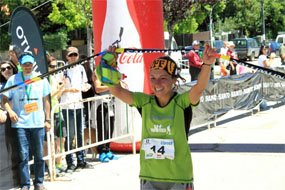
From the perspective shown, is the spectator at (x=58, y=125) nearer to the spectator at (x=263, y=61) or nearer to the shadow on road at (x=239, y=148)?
the shadow on road at (x=239, y=148)

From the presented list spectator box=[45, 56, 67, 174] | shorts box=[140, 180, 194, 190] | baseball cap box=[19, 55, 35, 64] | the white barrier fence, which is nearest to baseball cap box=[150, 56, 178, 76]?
shorts box=[140, 180, 194, 190]

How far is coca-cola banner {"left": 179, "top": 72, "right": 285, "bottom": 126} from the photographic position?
37.0ft

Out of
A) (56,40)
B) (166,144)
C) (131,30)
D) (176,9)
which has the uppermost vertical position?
(176,9)

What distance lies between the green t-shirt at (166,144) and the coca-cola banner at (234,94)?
644 cm

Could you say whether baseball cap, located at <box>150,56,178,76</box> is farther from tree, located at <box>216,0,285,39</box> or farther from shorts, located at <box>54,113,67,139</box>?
tree, located at <box>216,0,285,39</box>

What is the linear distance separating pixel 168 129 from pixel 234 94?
8.87m

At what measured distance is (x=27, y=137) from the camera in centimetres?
650

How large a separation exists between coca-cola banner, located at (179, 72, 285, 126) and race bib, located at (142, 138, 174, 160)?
6.47 m

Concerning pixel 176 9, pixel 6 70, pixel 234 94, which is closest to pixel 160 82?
pixel 6 70

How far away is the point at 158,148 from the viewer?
380 cm

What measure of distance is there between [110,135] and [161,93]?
4.86 m

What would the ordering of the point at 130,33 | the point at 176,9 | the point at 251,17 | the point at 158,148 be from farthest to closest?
1. the point at 251,17
2. the point at 176,9
3. the point at 130,33
4. the point at 158,148

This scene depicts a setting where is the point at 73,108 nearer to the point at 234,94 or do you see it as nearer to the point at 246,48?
the point at 234,94

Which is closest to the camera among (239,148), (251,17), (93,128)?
(93,128)
